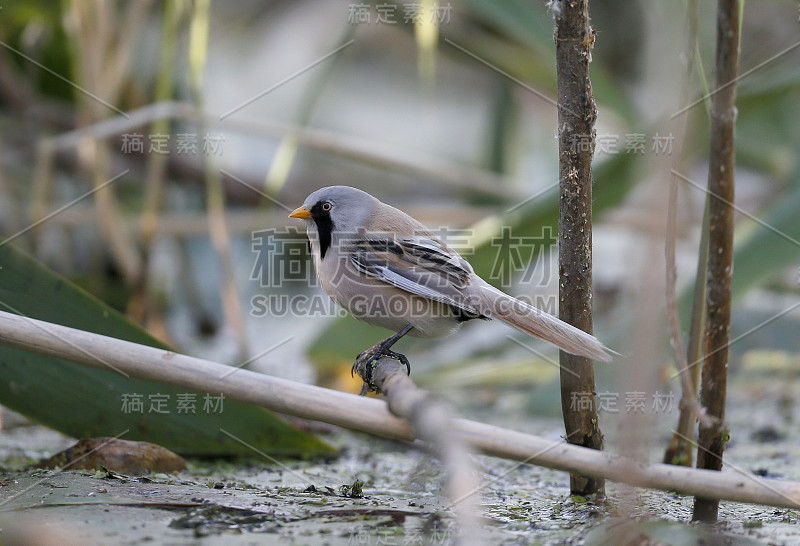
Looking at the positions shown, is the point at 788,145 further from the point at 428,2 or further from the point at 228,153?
the point at 228,153

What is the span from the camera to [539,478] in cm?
299

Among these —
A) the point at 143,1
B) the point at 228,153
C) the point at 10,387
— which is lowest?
the point at 10,387

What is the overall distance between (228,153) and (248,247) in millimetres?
820

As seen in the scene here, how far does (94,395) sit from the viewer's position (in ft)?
8.79

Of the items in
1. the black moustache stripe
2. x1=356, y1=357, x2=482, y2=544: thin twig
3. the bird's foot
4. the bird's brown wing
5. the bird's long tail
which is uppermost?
the black moustache stripe

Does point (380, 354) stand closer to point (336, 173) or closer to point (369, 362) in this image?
point (369, 362)

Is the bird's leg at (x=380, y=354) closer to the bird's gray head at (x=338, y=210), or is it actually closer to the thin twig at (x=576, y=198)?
the bird's gray head at (x=338, y=210)

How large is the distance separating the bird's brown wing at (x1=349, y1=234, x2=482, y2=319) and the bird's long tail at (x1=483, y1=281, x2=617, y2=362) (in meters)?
0.09

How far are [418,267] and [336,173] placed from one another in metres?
4.61

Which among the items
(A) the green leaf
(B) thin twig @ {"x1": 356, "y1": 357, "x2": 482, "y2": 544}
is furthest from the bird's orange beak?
(B) thin twig @ {"x1": 356, "y1": 357, "x2": 482, "y2": 544}

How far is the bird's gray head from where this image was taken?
302 centimetres

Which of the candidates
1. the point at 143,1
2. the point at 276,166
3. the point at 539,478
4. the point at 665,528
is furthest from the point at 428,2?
the point at 665,528

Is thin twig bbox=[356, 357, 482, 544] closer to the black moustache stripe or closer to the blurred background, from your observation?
the black moustache stripe

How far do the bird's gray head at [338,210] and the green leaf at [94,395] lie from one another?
667mm
